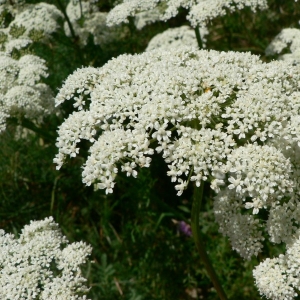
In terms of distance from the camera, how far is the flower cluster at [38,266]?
131 inches

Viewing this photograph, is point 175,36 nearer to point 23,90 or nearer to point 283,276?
point 23,90

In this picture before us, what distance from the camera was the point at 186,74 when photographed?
10.7ft

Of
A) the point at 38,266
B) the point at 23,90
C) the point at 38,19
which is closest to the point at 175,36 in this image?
the point at 38,19

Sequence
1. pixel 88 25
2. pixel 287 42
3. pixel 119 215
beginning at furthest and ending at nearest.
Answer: pixel 88 25 → pixel 119 215 → pixel 287 42

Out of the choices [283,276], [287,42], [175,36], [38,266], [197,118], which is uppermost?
[197,118]

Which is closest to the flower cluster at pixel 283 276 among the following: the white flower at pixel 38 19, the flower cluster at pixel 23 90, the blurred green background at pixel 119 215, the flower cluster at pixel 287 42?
the blurred green background at pixel 119 215

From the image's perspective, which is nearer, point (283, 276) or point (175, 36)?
point (283, 276)

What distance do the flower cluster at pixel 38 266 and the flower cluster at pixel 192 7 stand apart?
2811mm

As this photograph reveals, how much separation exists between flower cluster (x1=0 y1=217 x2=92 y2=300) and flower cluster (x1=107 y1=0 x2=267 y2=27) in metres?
2.81

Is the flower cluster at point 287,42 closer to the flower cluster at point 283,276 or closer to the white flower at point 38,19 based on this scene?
the flower cluster at point 283,276

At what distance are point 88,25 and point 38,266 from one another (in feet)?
14.2

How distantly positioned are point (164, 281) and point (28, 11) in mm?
4065

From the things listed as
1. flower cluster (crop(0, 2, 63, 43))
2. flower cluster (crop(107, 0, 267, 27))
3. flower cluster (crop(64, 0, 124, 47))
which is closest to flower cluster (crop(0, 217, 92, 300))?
flower cluster (crop(107, 0, 267, 27))

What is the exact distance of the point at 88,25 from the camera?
679 cm
